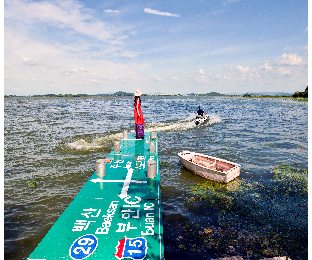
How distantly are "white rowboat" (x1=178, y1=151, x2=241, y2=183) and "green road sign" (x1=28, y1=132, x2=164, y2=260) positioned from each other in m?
4.14

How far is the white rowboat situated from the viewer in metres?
11.2

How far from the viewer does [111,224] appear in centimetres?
605

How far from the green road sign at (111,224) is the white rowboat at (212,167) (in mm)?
4142

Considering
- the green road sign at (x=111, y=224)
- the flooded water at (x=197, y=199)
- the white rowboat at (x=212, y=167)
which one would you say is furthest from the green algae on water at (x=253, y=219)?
the green road sign at (x=111, y=224)

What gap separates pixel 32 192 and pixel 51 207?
82.8 inches

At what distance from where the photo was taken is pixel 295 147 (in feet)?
64.1

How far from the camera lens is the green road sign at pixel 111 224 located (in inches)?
201

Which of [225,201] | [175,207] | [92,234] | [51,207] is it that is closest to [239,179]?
[225,201]

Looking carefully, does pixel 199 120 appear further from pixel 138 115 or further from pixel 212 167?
pixel 212 167

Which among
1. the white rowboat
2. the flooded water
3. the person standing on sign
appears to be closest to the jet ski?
the flooded water

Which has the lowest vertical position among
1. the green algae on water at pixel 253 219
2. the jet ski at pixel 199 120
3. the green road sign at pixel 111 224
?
the green algae on water at pixel 253 219

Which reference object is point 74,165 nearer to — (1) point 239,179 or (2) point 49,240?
(2) point 49,240

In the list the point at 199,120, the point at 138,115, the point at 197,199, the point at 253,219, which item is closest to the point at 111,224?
the point at 197,199

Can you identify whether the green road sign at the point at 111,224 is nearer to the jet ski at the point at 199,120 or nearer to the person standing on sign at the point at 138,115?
the person standing on sign at the point at 138,115
